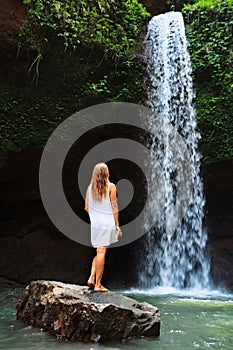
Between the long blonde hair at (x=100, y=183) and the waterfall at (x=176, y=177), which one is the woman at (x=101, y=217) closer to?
the long blonde hair at (x=100, y=183)

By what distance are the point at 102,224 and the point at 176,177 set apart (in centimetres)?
500

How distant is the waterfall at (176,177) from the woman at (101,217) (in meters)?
4.79

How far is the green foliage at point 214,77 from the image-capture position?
31.1 ft

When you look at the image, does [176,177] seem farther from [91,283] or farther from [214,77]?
[91,283]

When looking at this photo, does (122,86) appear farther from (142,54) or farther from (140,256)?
(140,256)

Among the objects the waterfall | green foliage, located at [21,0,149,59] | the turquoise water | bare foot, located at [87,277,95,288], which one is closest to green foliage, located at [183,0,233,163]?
the waterfall

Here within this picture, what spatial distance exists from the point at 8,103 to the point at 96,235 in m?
4.92

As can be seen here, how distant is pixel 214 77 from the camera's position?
962 centimetres

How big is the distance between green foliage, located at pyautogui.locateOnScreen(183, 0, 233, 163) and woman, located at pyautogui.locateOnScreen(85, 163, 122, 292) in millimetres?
4960

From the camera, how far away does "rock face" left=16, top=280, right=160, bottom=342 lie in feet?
13.6

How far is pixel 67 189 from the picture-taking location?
1021 cm

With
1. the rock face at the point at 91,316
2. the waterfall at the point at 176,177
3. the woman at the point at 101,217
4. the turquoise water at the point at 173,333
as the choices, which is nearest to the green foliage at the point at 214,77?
the waterfall at the point at 176,177


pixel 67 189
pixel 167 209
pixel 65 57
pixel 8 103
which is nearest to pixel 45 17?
pixel 65 57

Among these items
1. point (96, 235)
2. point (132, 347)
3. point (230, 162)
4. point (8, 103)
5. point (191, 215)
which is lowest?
point (132, 347)
